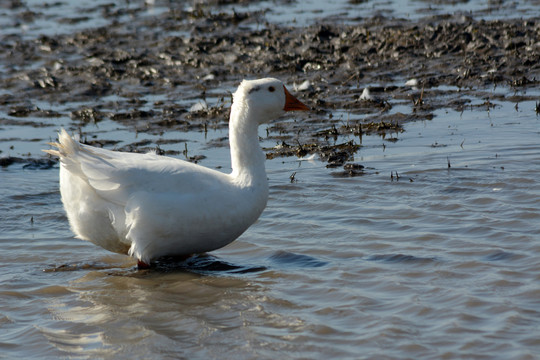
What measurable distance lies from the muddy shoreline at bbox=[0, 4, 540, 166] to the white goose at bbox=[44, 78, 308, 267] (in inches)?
107

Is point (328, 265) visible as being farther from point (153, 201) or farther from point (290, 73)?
point (290, 73)

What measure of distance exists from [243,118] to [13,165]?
12.8 ft

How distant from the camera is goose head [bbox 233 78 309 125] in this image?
6.77m

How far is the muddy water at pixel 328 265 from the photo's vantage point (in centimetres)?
502

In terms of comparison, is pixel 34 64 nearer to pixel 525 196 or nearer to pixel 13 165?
pixel 13 165

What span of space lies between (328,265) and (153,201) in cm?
144

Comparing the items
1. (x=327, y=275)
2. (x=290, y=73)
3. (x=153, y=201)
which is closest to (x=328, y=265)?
(x=327, y=275)

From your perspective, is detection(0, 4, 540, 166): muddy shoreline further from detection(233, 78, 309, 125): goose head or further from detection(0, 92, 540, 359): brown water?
detection(233, 78, 309, 125): goose head

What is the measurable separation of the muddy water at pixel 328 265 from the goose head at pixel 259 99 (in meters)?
1.14

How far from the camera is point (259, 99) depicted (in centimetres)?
679

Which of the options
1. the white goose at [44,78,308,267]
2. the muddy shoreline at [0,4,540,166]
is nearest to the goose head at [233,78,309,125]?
the white goose at [44,78,308,267]

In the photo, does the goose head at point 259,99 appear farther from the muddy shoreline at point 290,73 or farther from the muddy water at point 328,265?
the muddy shoreline at point 290,73

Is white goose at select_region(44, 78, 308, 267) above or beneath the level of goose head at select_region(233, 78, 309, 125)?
beneath

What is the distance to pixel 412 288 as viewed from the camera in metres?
5.65
